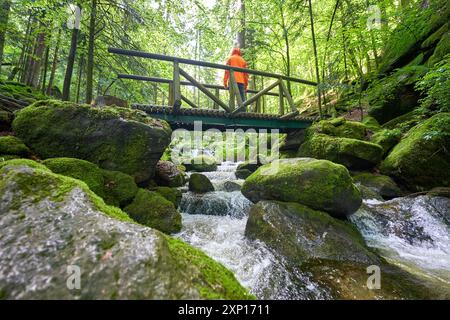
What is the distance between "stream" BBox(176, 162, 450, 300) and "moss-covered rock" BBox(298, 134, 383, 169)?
1928 millimetres

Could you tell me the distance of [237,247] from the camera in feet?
12.2

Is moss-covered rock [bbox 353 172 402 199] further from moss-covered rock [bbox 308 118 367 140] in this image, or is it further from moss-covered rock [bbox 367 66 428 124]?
moss-covered rock [bbox 367 66 428 124]

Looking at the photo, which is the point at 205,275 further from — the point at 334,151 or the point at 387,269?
the point at 334,151

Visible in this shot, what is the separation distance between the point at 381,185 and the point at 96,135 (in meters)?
7.37

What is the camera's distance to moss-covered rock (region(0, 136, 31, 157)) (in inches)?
136

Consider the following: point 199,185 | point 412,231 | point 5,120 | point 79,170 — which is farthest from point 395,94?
point 5,120

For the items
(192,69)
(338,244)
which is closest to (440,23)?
Result: (338,244)

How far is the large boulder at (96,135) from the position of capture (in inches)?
162

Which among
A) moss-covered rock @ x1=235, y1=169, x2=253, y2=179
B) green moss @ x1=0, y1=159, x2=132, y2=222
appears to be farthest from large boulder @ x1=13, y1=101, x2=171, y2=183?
moss-covered rock @ x1=235, y1=169, x2=253, y2=179

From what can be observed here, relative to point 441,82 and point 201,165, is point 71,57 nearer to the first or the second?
point 201,165

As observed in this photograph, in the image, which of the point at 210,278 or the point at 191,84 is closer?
the point at 210,278

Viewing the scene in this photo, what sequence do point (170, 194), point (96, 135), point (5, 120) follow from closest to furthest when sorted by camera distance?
point (5, 120), point (96, 135), point (170, 194)

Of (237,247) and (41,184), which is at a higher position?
(41,184)

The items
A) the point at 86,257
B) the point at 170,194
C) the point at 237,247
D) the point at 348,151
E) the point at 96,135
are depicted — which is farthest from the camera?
the point at 348,151
